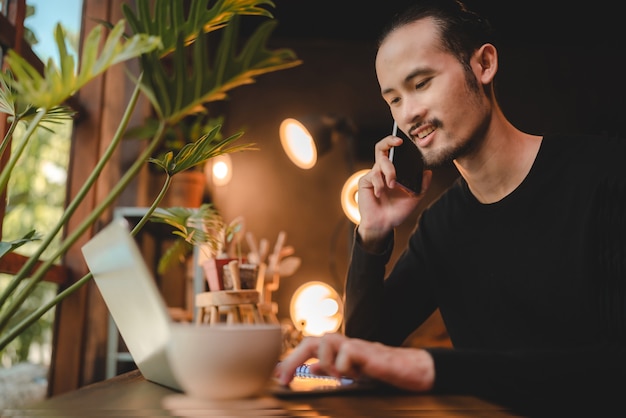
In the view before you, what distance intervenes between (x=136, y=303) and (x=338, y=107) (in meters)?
2.74

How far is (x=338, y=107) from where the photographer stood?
10.3ft

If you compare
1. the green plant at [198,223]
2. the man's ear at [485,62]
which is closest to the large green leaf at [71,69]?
the green plant at [198,223]

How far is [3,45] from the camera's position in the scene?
1313 mm

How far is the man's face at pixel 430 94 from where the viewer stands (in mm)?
1203

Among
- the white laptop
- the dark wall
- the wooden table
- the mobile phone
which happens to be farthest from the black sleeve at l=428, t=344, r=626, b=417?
the dark wall

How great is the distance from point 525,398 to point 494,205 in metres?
0.65

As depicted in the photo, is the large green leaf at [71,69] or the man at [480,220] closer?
the large green leaf at [71,69]

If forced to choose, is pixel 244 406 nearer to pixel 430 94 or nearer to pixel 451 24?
pixel 430 94

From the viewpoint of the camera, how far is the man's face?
3.95 ft

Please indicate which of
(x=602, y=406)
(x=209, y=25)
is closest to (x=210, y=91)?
(x=209, y=25)

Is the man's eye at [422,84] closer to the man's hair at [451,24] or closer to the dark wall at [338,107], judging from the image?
the man's hair at [451,24]

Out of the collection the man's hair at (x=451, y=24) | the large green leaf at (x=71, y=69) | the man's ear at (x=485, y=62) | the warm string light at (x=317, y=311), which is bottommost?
the warm string light at (x=317, y=311)

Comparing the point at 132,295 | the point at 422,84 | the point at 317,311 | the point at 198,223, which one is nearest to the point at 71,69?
the point at 132,295

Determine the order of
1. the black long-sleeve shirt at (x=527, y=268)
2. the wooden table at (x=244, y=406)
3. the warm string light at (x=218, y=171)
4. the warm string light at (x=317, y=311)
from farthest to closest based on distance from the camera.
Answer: the warm string light at (x=218, y=171) → the warm string light at (x=317, y=311) → the black long-sleeve shirt at (x=527, y=268) → the wooden table at (x=244, y=406)
